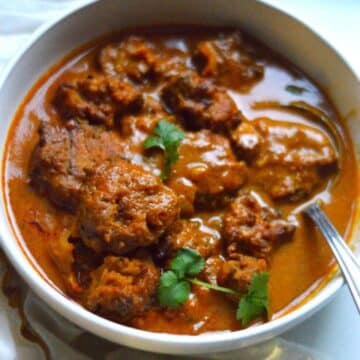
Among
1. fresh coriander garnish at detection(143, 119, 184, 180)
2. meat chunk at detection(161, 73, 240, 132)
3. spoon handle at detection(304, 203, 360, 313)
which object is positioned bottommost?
spoon handle at detection(304, 203, 360, 313)

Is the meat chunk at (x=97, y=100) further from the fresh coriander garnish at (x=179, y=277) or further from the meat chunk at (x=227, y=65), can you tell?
the fresh coriander garnish at (x=179, y=277)

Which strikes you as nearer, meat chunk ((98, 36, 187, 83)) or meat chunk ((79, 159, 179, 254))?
meat chunk ((79, 159, 179, 254))

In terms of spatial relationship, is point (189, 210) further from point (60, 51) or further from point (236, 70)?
point (60, 51)

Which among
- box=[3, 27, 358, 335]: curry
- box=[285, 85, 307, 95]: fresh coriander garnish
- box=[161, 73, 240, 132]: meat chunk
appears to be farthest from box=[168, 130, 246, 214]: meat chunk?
box=[285, 85, 307, 95]: fresh coriander garnish

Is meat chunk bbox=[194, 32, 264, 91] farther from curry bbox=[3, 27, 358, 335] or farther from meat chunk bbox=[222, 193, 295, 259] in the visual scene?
meat chunk bbox=[222, 193, 295, 259]

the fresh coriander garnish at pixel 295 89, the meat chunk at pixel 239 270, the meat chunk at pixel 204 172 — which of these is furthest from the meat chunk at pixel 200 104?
the meat chunk at pixel 239 270

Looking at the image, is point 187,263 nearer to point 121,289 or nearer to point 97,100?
point 121,289

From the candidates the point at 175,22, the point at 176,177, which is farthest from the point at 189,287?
the point at 175,22
